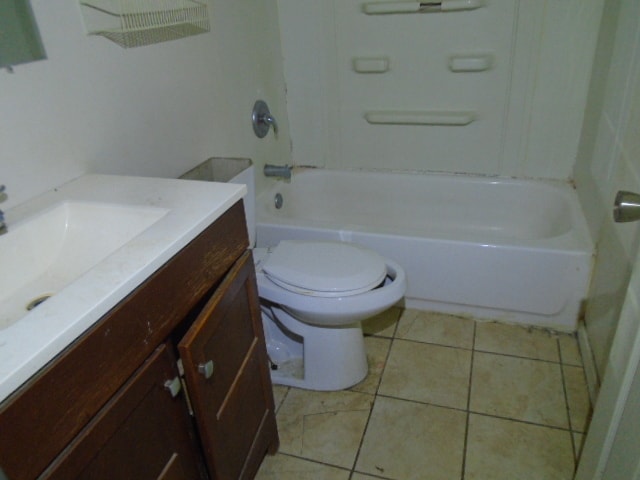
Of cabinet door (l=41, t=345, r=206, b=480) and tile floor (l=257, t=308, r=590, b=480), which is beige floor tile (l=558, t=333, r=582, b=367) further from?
cabinet door (l=41, t=345, r=206, b=480)

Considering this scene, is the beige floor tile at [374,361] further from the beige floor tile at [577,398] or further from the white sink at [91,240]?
the white sink at [91,240]

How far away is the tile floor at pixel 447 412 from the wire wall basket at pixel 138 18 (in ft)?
3.88

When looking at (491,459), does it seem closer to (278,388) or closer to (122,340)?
(278,388)

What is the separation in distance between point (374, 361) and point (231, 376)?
2.64 feet

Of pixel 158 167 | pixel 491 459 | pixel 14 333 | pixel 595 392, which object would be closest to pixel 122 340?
pixel 14 333

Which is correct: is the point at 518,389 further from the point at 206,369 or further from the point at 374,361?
the point at 206,369

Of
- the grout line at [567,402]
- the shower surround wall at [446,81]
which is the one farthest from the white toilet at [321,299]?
the shower surround wall at [446,81]

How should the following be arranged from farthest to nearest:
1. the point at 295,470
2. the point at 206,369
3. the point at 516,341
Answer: the point at 516,341 < the point at 295,470 < the point at 206,369

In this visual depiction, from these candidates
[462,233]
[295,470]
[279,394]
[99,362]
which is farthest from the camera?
[462,233]

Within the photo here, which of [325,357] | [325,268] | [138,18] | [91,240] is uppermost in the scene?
[138,18]

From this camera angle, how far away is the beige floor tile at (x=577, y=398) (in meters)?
1.48

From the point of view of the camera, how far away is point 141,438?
2.65ft

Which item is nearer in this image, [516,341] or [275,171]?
[516,341]

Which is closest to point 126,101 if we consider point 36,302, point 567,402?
point 36,302
